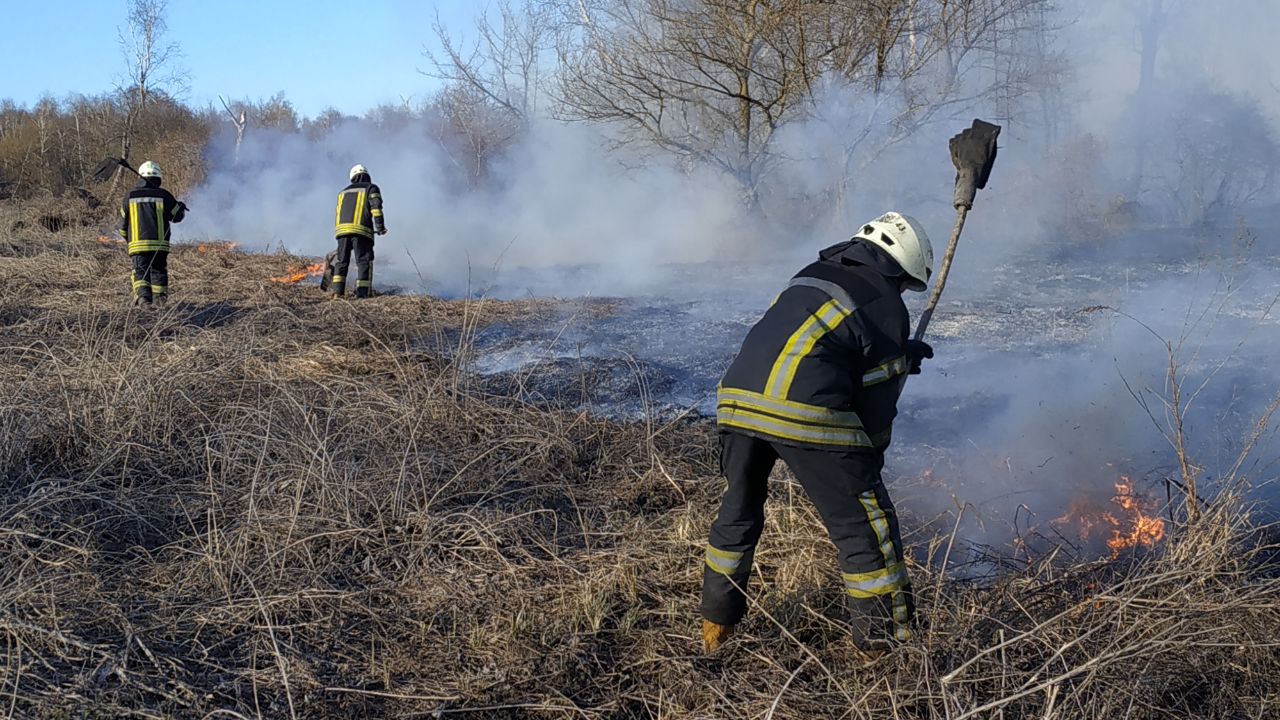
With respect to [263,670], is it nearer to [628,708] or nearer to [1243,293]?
[628,708]

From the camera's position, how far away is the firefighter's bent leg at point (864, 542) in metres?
2.62

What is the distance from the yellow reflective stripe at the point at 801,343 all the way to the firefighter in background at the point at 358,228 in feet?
25.8

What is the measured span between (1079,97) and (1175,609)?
15.9 meters

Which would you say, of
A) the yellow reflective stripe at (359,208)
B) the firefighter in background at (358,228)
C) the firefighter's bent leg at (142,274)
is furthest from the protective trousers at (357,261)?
the firefighter's bent leg at (142,274)

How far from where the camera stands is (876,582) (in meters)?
2.62

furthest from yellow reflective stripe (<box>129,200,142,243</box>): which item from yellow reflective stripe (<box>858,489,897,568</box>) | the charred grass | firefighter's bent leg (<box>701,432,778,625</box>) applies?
yellow reflective stripe (<box>858,489,897,568</box>)

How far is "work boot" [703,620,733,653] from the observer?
2.86m

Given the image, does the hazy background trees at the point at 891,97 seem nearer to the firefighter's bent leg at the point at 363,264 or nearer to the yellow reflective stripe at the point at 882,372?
the firefighter's bent leg at the point at 363,264

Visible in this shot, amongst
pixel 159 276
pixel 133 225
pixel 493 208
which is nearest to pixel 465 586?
pixel 159 276

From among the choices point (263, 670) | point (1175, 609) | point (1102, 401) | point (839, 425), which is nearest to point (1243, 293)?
point (1102, 401)

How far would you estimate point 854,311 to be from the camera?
2.67 metres

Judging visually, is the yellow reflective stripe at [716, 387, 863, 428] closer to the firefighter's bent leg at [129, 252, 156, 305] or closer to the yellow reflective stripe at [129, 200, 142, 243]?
the firefighter's bent leg at [129, 252, 156, 305]

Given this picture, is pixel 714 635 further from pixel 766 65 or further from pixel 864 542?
pixel 766 65

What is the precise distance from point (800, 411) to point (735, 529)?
492mm
